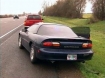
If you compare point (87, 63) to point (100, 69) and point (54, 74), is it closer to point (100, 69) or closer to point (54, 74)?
point (100, 69)

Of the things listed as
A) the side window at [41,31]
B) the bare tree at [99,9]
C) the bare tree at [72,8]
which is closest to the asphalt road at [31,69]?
the side window at [41,31]

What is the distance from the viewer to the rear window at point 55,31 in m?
7.54

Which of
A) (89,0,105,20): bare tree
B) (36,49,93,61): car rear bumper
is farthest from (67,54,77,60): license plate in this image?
(89,0,105,20): bare tree

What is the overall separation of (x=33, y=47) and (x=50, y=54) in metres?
1.00

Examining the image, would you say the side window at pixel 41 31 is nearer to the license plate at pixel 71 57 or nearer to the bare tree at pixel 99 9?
the license plate at pixel 71 57

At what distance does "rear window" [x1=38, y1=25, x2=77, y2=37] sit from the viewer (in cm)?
754

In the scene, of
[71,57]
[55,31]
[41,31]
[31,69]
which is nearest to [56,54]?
[71,57]

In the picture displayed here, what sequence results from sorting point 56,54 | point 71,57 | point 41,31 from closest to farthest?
1. point 56,54
2. point 71,57
3. point 41,31

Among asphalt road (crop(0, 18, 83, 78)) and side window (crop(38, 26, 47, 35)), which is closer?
asphalt road (crop(0, 18, 83, 78))

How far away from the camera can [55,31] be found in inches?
304

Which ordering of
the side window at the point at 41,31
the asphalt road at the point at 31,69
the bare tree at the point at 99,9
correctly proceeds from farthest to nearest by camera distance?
the bare tree at the point at 99,9 < the side window at the point at 41,31 < the asphalt road at the point at 31,69

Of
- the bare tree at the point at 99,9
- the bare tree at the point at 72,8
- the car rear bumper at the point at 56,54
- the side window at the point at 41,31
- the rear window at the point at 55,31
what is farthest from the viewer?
the bare tree at the point at 72,8

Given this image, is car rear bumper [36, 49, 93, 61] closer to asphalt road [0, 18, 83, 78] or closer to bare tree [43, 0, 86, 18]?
asphalt road [0, 18, 83, 78]

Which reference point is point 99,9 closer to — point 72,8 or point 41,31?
point 72,8
